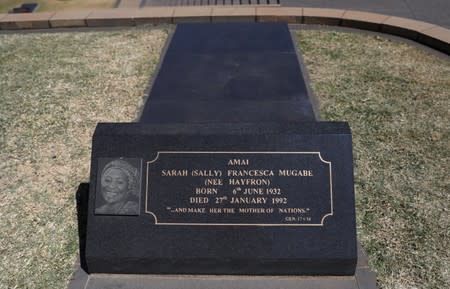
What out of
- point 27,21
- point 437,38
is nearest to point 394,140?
point 437,38

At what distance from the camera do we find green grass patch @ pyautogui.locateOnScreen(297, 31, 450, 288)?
3.92 metres

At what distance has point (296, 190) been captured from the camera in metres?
3.39

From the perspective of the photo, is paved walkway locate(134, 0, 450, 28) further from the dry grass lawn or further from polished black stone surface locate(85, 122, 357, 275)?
polished black stone surface locate(85, 122, 357, 275)

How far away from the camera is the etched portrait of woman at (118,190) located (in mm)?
3408

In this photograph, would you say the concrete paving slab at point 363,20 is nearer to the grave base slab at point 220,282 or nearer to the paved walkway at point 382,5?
the paved walkway at point 382,5

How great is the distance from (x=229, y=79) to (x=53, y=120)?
256cm

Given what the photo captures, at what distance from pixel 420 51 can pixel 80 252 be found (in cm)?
639

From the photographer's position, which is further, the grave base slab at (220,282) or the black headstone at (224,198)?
the grave base slab at (220,282)

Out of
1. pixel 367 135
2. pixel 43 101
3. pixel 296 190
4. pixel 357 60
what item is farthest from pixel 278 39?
pixel 296 190

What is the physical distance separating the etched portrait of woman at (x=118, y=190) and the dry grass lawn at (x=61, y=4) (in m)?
7.33

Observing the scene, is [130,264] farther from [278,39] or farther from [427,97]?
[278,39]

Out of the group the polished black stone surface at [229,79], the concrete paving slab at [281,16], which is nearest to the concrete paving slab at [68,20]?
the polished black stone surface at [229,79]

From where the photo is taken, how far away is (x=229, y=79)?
6.54 metres

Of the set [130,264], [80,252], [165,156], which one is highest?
[165,156]
